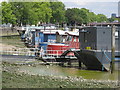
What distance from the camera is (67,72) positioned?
29594mm

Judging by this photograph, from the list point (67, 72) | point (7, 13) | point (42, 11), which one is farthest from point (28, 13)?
point (67, 72)

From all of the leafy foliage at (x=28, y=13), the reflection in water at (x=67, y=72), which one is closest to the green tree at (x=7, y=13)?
the leafy foliage at (x=28, y=13)

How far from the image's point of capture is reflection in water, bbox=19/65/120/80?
90.5 ft

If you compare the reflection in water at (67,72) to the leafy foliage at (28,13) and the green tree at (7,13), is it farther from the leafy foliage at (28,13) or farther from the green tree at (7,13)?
the leafy foliage at (28,13)

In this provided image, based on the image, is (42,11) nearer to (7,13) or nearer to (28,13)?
(28,13)

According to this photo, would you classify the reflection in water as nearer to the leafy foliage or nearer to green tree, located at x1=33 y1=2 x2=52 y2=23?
the leafy foliage

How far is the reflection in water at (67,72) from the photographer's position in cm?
2760

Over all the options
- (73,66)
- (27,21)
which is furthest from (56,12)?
(73,66)

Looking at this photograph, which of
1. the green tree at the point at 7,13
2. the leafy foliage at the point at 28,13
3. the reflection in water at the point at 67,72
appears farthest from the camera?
the leafy foliage at the point at 28,13

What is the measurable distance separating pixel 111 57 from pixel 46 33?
1601 centimetres

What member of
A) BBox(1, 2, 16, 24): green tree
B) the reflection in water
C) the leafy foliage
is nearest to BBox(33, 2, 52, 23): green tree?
the leafy foliage

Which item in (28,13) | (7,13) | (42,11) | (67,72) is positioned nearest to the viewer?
(67,72)

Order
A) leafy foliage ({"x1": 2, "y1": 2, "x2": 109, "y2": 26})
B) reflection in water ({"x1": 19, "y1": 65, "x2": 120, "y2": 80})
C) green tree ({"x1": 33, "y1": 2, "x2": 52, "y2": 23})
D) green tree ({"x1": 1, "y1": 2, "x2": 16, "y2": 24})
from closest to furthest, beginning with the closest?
reflection in water ({"x1": 19, "y1": 65, "x2": 120, "y2": 80}) < green tree ({"x1": 1, "y1": 2, "x2": 16, "y2": 24}) < leafy foliage ({"x1": 2, "y1": 2, "x2": 109, "y2": 26}) < green tree ({"x1": 33, "y1": 2, "x2": 52, "y2": 23})

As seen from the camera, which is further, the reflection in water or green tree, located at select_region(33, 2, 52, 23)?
green tree, located at select_region(33, 2, 52, 23)
